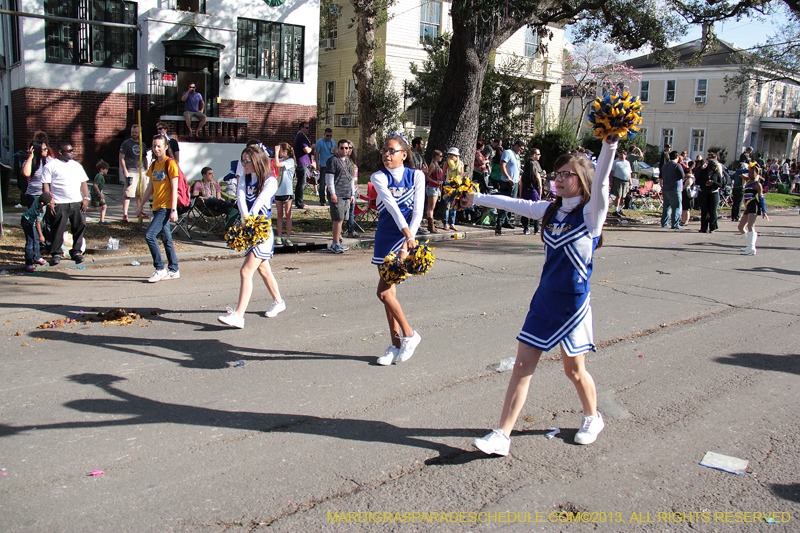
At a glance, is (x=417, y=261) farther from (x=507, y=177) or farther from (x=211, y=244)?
(x=507, y=177)

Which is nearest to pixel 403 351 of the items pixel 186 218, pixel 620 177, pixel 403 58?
pixel 186 218

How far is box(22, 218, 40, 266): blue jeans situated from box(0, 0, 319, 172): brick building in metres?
11.1

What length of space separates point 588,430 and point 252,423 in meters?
2.27

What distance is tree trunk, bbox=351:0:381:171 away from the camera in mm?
25000

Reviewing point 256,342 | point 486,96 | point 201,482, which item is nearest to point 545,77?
point 486,96

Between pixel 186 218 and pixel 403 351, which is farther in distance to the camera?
pixel 186 218

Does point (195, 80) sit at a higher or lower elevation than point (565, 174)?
higher

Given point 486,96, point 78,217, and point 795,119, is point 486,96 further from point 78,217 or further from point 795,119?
point 795,119

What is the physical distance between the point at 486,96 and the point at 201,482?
2855cm

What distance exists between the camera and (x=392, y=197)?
5457mm

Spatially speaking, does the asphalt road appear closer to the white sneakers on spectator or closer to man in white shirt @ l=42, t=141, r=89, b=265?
the white sneakers on spectator

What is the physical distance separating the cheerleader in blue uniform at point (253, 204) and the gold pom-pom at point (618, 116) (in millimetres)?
3927

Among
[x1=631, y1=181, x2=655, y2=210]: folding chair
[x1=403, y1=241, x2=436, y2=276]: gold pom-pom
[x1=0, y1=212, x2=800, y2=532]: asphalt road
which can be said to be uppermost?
[x1=631, y1=181, x2=655, y2=210]: folding chair

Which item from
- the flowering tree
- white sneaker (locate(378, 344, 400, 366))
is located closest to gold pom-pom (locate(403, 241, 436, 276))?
white sneaker (locate(378, 344, 400, 366))
